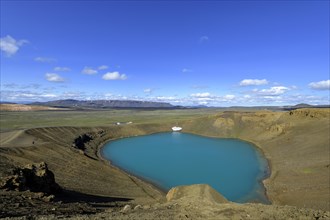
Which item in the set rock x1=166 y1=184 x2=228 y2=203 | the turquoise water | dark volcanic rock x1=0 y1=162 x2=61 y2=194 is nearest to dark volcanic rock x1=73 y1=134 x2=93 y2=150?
the turquoise water

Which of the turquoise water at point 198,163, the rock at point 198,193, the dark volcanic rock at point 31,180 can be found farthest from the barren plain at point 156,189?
the turquoise water at point 198,163

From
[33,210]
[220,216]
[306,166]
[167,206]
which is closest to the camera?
[220,216]

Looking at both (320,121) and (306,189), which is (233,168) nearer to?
(306,189)

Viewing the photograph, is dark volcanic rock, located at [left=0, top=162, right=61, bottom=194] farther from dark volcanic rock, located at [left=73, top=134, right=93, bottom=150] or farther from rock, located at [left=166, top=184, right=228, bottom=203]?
dark volcanic rock, located at [left=73, top=134, right=93, bottom=150]

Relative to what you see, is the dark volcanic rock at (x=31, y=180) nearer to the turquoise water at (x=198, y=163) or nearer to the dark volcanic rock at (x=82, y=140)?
the turquoise water at (x=198, y=163)

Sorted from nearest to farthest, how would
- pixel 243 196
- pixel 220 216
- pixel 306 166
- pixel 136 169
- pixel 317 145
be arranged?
1. pixel 220 216
2. pixel 243 196
3. pixel 306 166
4. pixel 136 169
5. pixel 317 145

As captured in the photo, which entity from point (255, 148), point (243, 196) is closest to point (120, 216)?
point (243, 196)
